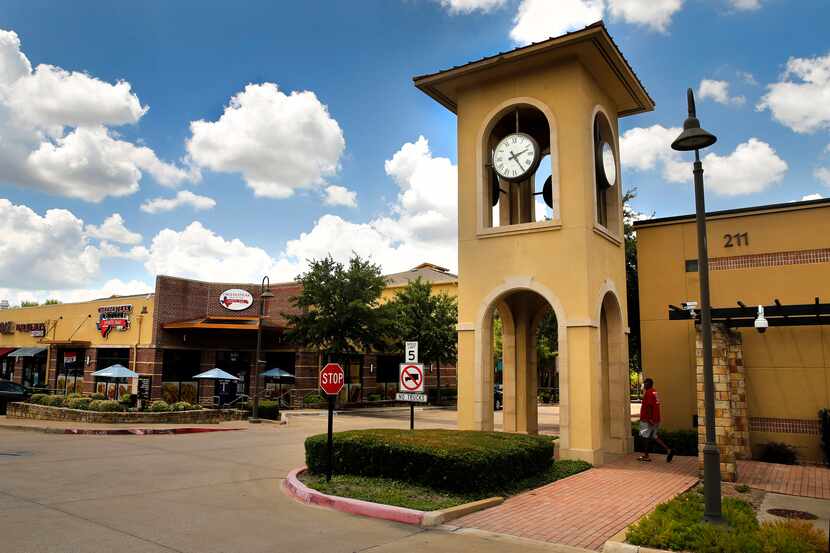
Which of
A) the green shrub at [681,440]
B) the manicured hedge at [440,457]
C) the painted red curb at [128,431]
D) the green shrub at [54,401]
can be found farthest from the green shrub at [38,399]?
the green shrub at [681,440]

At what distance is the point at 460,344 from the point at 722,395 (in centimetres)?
650

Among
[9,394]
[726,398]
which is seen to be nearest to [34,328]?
[9,394]

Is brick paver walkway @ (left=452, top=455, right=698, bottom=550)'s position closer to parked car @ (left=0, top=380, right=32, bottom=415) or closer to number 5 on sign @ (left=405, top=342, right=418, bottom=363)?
number 5 on sign @ (left=405, top=342, right=418, bottom=363)

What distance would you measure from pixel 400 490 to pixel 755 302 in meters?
11.9

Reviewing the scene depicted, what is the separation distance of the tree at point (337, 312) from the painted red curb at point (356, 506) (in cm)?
2348

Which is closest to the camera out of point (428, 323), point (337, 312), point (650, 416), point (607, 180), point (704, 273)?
point (704, 273)

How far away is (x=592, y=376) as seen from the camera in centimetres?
1487

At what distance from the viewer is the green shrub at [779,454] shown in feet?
49.7

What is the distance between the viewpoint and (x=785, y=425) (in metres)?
15.7

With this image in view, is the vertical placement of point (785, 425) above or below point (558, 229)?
below

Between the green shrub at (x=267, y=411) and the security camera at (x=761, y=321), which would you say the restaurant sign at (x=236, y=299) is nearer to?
the green shrub at (x=267, y=411)

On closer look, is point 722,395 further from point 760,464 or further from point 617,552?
point 617,552

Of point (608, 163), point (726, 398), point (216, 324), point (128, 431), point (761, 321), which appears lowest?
point (128, 431)

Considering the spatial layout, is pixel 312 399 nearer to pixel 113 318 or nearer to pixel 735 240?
pixel 113 318
